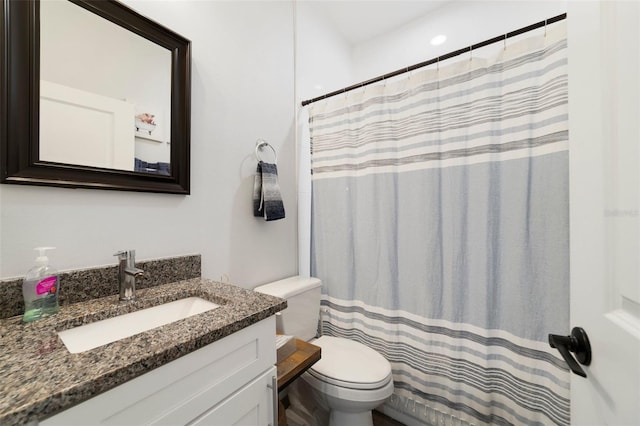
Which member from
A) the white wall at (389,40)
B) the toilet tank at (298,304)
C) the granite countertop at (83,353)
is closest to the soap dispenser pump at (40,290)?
the granite countertop at (83,353)

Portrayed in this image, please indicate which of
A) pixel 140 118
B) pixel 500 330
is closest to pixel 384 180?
pixel 500 330

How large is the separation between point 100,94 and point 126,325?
79 cm

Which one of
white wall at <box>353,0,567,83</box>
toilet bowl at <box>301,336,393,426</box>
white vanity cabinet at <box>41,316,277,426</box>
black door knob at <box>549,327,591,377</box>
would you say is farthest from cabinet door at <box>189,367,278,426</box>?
white wall at <box>353,0,567,83</box>

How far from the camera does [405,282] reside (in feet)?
4.60

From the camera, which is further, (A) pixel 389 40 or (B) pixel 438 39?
(A) pixel 389 40

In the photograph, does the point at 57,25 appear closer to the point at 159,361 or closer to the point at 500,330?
the point at 159,361

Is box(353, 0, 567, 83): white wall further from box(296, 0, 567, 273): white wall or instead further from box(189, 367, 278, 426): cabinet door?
box(189, 367, 278, 426): cabinet door

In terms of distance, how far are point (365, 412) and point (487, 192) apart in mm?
1181

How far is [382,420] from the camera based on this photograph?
1.52 meters

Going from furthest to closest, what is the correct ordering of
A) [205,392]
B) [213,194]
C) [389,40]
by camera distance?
1. [389,40]
2. [213,194]
3. [205,392]

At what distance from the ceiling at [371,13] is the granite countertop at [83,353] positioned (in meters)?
2.11

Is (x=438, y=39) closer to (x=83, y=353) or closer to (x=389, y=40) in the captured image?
(x=389, y=40)

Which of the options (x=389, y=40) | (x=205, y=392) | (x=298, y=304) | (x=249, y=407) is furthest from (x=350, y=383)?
(x=389, y=40)

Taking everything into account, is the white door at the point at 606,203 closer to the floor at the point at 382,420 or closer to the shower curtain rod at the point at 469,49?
the shower curtain rod at the point at 469,49
